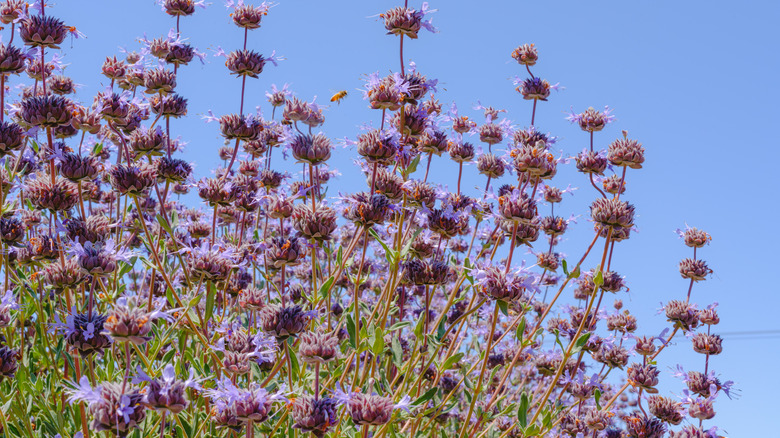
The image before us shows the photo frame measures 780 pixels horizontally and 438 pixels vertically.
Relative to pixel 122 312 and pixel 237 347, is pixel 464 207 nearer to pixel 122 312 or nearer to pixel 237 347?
pixel 237 347

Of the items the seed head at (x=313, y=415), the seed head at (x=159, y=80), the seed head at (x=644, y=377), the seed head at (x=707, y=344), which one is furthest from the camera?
the seed head at (x=707, y=344)

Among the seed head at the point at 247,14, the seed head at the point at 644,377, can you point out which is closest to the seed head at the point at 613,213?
the seed head at the point at 644,377

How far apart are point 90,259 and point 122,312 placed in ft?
3.36

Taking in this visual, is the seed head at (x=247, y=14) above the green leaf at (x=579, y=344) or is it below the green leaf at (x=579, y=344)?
above

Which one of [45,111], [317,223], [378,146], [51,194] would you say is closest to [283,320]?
[317,223]

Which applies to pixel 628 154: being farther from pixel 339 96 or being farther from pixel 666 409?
pixel 339 96

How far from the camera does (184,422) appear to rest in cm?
426

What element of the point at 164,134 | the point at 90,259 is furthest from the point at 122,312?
the point at 164,134

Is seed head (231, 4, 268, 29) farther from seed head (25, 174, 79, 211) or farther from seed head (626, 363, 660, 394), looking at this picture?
seed head (626, 363, 660, 394)

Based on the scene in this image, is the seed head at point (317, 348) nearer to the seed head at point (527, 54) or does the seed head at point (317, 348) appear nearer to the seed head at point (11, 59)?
the seed head at point (11, 59)

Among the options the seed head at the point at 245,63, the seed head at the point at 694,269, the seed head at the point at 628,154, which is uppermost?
the seed head at the point at 245,63

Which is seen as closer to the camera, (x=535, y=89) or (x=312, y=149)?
(x=312, y=149)

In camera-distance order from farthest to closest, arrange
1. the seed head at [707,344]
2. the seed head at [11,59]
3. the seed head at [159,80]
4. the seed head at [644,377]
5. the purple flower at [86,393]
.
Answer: the seed head at [707,344] → the seed head at [644,377] → the seed head at [159,80] → the seed head at [11,59] → the purple flower at [86,393]

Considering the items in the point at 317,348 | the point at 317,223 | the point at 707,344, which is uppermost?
the point at 317,223
